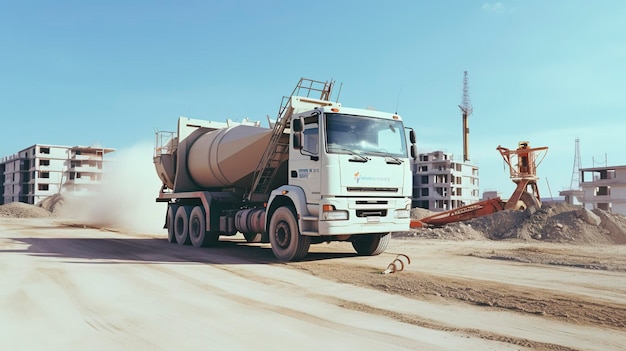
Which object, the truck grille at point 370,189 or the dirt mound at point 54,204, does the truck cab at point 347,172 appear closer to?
the truck grille at point 370,189

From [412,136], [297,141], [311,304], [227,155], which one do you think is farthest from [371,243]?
[311,304]

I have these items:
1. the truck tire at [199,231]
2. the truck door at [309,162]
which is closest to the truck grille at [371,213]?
the truck door at [309,162]

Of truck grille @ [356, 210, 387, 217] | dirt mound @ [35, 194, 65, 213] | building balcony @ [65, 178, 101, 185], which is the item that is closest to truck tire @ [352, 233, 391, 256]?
truck grille @ [356, 210, 387, 217]

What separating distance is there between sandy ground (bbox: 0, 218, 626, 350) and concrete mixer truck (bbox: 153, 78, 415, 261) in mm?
1011

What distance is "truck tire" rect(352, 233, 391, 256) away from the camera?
13.6 metres

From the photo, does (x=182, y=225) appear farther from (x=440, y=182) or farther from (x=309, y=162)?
(x=440, y=182)

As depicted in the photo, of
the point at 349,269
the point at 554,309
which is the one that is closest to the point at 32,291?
the point at 349,269

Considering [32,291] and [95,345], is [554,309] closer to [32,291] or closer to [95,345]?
[95,345]

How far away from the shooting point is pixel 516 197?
24938 millimetres

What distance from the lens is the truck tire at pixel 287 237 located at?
468 inches

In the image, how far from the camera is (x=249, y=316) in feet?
21.1

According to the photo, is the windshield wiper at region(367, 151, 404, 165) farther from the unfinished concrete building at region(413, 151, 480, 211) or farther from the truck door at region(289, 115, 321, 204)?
the unfinished concrete building at region(413, 151, 480, 211)

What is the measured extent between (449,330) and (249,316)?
259 centimetres

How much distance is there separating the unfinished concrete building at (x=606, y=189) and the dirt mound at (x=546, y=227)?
5412 centimetres
